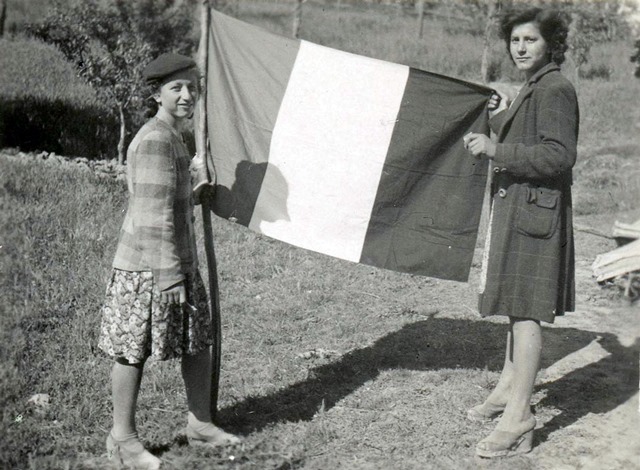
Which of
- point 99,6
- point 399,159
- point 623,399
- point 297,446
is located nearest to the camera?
point 297,446

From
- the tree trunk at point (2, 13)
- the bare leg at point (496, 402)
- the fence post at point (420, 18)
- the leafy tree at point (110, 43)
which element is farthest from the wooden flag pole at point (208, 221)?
the fence post at point (420, 18)

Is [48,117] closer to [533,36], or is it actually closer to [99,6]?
[99,6]

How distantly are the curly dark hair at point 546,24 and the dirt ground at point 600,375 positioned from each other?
194 centimetres

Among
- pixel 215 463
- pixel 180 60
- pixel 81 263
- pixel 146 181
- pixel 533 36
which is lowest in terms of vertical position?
pixel 215 463

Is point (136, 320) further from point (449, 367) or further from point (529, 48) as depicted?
point (449, 367)

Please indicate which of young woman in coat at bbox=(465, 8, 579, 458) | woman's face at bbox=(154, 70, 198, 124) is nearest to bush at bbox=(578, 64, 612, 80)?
young woman in coat at bbox=(465, 8, 579, 458)

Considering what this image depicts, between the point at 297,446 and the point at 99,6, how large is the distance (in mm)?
8929

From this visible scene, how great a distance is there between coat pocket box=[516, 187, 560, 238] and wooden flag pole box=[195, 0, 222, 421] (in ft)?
5.00

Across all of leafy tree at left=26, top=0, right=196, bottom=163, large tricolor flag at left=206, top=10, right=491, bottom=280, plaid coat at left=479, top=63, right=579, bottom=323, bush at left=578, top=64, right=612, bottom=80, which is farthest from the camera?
bush at left=578, top=64, right=612, bottom=80

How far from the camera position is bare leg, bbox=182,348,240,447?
335 cm

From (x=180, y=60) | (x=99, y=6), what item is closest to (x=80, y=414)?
(x=180, y=60)

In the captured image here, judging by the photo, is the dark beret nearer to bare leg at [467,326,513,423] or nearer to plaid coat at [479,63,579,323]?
plaid coat at [479,63,579,323]

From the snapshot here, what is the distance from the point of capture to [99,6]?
10.5m

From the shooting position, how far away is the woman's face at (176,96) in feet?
10.00
